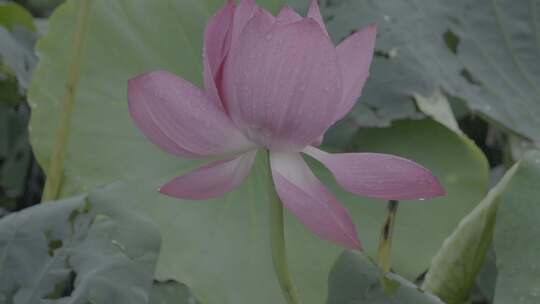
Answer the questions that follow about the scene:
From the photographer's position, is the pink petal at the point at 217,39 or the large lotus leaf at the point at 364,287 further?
the large lotus leaf at the point at 364,287

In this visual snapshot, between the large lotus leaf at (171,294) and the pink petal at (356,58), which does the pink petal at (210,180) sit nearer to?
the pink petal at (356,58)

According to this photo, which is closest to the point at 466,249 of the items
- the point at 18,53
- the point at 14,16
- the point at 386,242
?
the point at 386,242

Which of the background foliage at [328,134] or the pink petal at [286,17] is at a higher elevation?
the pink petal at [286,17]

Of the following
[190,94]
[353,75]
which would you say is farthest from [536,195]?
[190,94]

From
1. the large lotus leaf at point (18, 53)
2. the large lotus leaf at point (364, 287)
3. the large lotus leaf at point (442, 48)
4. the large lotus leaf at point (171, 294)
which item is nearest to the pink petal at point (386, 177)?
the large lotus leaf at point (364, 287)

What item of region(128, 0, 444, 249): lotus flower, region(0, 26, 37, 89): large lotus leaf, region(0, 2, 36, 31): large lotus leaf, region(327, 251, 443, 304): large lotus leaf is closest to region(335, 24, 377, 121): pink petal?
region(128, 0, 444, 249): lotus flower

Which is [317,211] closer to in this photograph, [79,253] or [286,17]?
[286,17]

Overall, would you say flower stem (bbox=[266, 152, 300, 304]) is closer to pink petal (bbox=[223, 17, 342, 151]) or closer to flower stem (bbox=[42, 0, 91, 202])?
pink petal (bbox=[223, 17, 342, 151])
